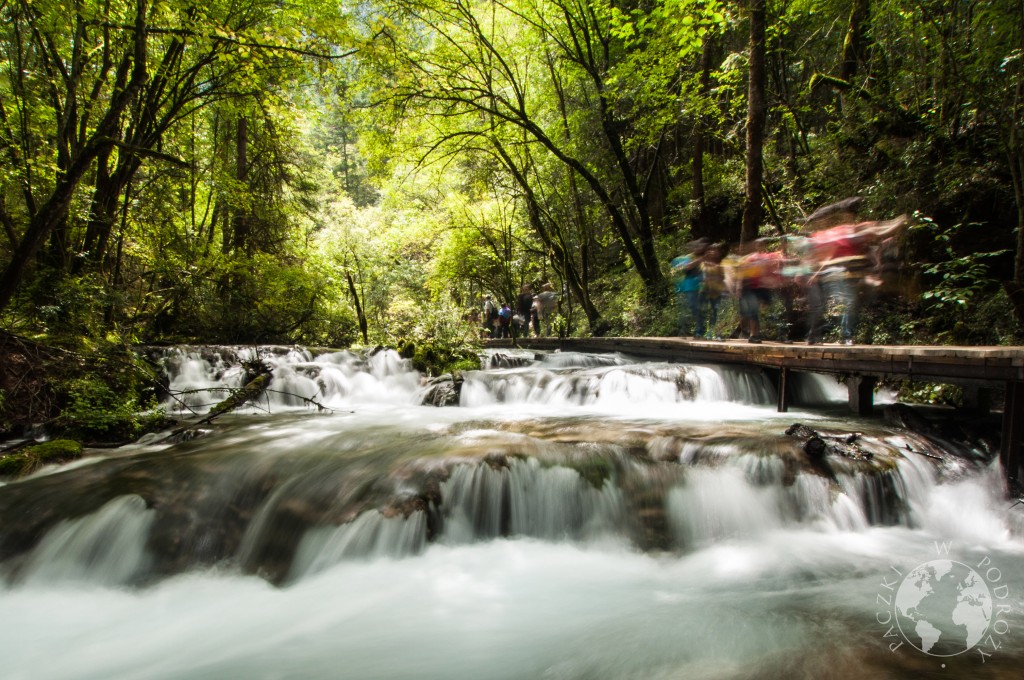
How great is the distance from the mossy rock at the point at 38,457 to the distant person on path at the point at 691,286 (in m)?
10.3

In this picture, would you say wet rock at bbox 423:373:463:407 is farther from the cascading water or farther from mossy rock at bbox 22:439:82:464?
mossy rock at bbox 22:439:82:464

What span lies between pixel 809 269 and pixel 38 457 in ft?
32.2

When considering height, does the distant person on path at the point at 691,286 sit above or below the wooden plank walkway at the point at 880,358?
above

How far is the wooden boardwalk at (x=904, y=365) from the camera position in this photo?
4473 mm

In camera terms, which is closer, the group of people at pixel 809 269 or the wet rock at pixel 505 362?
the group of people at pixel 809 269

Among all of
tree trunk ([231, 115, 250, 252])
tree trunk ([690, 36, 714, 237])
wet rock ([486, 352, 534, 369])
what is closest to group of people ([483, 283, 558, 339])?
wet rock ([486, 352, 534, 369])

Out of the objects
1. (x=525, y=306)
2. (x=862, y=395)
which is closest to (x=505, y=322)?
(x=525, y=306)

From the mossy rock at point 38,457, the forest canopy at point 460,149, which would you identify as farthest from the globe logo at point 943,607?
the mossy rock at point 38,457

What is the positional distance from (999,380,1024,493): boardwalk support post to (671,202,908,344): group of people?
2.31 m

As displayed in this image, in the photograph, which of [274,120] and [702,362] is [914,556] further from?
[274,120]

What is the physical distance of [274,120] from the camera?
1121cm

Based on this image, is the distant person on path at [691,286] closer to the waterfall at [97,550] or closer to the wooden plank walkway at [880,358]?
the wooden plank walkway at [880,358]

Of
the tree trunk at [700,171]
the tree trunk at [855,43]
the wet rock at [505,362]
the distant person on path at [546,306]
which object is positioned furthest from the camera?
the distant person on path at [546,306]

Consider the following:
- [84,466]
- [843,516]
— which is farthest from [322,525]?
[843,516]
